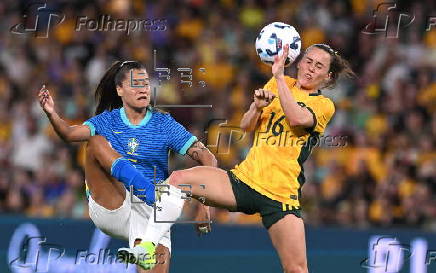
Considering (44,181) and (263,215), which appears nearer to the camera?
(263,215)

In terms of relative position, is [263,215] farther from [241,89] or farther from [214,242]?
[241,89]

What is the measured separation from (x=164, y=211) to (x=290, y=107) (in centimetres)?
107

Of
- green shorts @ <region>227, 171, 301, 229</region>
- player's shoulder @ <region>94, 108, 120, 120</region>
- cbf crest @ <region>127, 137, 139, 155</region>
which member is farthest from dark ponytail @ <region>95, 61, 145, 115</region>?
green shorts @ <region>227, 171, 301, 229</region>

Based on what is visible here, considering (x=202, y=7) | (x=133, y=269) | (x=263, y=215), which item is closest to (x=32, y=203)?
(x=133, y=269)

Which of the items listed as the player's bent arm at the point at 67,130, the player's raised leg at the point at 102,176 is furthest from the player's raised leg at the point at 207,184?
the player's bent arm at the point at 67,130

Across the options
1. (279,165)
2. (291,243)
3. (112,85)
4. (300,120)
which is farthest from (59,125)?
(291,243)

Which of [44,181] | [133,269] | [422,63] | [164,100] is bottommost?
[133,269]

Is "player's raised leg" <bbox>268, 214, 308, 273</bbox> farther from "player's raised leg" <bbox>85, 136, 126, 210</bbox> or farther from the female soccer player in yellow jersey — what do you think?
"player's raised leg" <bbox>85, 136, 126, 210</bbox>

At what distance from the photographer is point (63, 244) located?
10.0m

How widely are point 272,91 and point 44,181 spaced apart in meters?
4.69

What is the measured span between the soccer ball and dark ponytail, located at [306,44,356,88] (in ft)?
0.37

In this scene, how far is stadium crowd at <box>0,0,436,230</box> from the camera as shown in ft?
36.3

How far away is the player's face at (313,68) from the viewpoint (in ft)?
24.3

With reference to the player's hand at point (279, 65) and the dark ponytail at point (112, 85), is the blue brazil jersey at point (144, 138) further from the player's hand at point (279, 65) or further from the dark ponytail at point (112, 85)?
the player's hand at point (279, 65)
